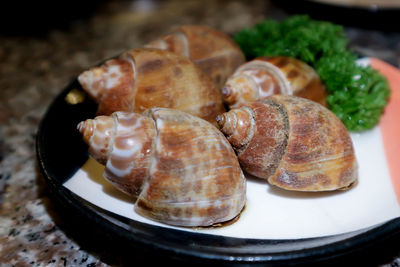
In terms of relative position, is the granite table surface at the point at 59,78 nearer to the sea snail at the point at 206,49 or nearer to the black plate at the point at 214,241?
the black plate at the point at 214,241

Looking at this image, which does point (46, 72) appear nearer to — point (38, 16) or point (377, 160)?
point (38, 16)

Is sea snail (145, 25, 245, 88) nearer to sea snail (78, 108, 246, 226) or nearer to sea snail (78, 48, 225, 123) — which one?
sea snail (78, 48, 225, 123)

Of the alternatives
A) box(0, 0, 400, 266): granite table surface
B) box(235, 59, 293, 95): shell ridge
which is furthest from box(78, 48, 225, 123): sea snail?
box(0, 0, 400, 266): granite table surface

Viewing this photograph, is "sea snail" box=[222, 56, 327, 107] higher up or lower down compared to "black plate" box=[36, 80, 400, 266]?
higher up

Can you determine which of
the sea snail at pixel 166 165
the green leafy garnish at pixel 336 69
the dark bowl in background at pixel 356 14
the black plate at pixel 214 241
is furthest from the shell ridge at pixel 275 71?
the dark bowl in background at pixel 356 14

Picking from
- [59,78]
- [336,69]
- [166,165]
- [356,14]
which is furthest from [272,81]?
[59,78]

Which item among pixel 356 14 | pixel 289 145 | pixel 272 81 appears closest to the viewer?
pixel 289 145

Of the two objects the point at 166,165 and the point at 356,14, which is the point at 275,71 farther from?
the point at 356,14
